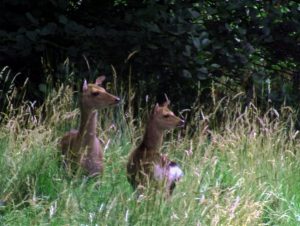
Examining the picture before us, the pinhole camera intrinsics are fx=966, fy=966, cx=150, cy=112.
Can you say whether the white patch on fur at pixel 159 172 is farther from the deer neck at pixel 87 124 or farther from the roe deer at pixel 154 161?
the deer neck at pixel 87 124

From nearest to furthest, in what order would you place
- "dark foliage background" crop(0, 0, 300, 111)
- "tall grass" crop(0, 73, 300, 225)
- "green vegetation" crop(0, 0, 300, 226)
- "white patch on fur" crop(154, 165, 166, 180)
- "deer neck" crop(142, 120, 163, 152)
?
1. "tall grass" crop(0, 73, 300, 225)
2. "white patch on fur" crop(154, 165, 166, 180)
3. "green vegetation" crop(0, 0, 300, 226)
4. "deer neck" crop(142, 120, 163, 152)
5. "dark foliage background" crop(0, 0, 300, 111)

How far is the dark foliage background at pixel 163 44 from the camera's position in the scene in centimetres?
954

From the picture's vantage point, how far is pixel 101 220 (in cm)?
570

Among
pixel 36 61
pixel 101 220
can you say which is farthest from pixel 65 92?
pixel 101 220

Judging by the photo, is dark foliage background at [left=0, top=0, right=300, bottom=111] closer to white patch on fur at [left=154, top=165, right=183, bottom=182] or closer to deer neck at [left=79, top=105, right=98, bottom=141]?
deer neck at [left=79, top=105, right=98, bottom=141]

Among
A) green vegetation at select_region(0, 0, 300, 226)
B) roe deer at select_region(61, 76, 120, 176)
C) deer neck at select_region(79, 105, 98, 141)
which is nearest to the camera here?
green vegetation at select_region(0, 0, 300, 226)

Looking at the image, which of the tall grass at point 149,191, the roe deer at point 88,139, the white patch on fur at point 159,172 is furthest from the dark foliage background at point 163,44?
the white patch on fur at point 159,172

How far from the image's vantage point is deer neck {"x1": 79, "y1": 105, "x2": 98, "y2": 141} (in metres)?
7.39

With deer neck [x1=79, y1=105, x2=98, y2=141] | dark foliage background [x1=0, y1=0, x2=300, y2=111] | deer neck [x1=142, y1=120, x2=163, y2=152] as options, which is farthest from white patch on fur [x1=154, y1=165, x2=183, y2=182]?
dark foliage background [x1=0, y1=0, x2=300, y2=111]

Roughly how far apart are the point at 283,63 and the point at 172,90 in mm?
1426

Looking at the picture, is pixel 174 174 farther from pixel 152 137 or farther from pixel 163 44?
pixel 163 44

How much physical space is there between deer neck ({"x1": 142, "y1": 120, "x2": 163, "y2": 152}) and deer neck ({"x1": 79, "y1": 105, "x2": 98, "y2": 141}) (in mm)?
578

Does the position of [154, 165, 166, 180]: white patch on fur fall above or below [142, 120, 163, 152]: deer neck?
below

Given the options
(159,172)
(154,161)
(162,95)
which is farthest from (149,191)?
(162,95)
